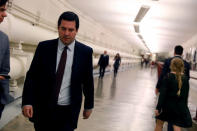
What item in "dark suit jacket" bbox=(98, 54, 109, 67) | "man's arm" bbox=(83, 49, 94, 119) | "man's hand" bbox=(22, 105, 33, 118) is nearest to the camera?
"man's hand" bbox=(22, 105, 33, 118)

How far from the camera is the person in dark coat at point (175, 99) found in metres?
3.21

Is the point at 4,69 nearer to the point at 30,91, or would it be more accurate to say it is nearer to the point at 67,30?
the point at 30,91

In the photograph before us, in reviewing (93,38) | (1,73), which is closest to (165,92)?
(1,73)

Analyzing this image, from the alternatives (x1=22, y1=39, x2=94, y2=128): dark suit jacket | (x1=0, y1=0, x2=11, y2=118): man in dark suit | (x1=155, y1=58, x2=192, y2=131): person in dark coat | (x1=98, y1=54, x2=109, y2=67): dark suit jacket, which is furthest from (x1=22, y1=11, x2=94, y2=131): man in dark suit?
(x1=98, y1=54, x2=109, y2=67): dark suit jacket

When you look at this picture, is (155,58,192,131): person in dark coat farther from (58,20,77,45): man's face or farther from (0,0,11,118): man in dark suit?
(0,0,11,118): man in dark suit

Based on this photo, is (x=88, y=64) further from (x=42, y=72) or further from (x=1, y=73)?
(x=1, y=73)

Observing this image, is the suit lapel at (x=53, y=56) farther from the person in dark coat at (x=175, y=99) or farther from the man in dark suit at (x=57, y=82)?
the person in dark coat at (x=175, y=99)

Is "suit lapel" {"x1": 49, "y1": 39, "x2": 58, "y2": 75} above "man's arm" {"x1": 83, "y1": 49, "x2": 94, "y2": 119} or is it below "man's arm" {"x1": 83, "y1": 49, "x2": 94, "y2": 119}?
above

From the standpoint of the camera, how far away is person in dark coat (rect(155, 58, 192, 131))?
3.21 meters

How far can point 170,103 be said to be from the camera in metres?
3.25

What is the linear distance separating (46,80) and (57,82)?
0.28 ft

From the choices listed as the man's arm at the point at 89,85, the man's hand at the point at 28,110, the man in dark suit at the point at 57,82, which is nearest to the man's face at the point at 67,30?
the man in dark suit at the point at 57,82

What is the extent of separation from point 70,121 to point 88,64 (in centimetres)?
45

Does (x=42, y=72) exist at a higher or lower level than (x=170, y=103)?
higher
